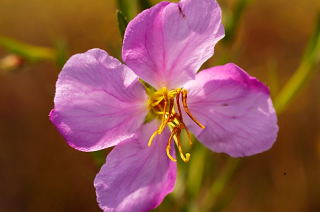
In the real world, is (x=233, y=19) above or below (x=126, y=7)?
below

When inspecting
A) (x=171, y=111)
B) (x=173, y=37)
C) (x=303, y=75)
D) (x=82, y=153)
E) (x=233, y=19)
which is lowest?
(x=82, y=153)

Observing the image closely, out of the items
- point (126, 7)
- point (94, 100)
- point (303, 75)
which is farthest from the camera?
point (303, 75)

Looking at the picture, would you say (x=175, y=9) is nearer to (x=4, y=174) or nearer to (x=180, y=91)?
(x=180, y=91)

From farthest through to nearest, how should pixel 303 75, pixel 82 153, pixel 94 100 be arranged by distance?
pixel 82 153 → pixel 303 75 → pixel 94 100

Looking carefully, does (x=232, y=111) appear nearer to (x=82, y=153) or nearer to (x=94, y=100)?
(x=94, y=100)

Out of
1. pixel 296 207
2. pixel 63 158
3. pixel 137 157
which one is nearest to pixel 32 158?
pixel 63 158

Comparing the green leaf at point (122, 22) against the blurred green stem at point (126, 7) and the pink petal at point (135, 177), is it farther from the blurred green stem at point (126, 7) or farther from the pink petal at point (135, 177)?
the blurred green stem at point (126, 7)

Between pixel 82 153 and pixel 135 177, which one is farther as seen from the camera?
pixel 82 153

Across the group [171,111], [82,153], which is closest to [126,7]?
[171,111]
